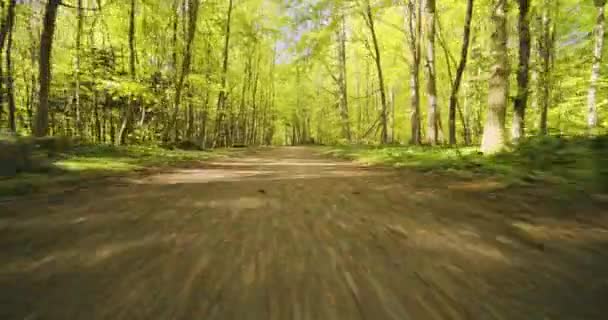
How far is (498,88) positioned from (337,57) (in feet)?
44.1

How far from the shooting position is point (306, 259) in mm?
1701

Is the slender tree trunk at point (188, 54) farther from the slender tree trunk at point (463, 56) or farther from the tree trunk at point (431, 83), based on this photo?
the slender tree trunk at point (463, 56)

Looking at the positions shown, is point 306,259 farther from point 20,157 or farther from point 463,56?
point 463,56

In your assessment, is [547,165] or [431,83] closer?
[547,165]

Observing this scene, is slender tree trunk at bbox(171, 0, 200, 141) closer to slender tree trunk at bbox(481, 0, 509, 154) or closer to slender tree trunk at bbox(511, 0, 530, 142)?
slender tree trunk at bbox(481, 0, 509, 154)

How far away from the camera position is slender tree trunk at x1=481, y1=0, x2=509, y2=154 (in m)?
5.91

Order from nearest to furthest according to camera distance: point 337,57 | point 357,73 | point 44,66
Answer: point 44,66, point 337,57, point 357,73

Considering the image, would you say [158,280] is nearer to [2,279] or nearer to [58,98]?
[2,279]

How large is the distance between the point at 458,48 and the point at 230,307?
67.1ft

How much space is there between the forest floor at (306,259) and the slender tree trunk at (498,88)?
3.34 m

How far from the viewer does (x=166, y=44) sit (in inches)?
759

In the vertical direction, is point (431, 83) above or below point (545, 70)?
above

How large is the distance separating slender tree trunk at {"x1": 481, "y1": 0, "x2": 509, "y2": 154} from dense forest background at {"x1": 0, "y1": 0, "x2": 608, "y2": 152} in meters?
0.02

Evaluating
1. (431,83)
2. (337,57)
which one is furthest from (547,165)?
(337,57)
